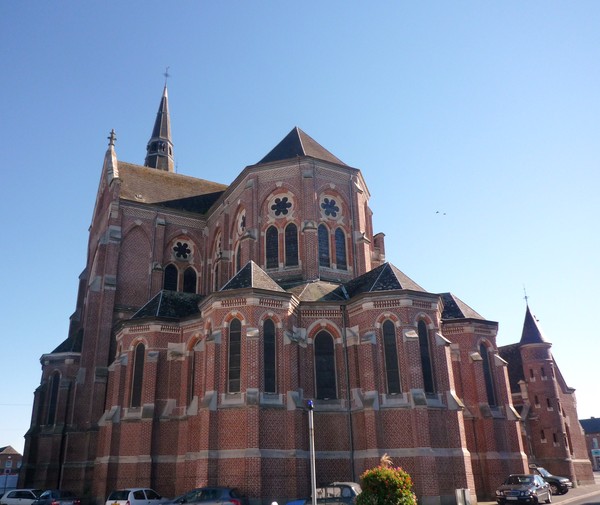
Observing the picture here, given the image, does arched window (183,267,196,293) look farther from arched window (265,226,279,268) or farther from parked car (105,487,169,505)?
parked car (105,487,169,505)

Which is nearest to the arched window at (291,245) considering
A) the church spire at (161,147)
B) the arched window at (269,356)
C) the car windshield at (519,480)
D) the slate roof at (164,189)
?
the arched window at (269,356)

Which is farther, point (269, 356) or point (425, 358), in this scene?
point (425, 358)

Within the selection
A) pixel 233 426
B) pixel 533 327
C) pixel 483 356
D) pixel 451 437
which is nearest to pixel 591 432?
pixel 533 327

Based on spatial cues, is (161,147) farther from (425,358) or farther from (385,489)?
(385,489)

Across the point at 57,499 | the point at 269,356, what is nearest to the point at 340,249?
the point at 269,356

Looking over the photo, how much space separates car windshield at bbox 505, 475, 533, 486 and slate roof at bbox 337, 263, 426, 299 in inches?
388

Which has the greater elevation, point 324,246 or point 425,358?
point 324,246

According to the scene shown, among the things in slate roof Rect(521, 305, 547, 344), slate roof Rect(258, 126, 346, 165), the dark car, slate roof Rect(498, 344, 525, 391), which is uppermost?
slate roof Rect(258, 126, 346, 165)

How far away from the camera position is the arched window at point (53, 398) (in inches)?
1433

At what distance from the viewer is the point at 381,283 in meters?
28.0

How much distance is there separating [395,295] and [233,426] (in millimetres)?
10050

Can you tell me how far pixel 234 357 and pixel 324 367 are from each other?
15.9ft

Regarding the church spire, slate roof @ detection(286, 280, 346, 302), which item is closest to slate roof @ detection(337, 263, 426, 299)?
slate roof @ detection(286, 280, 346, 302)

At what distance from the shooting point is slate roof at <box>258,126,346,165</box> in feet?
121
